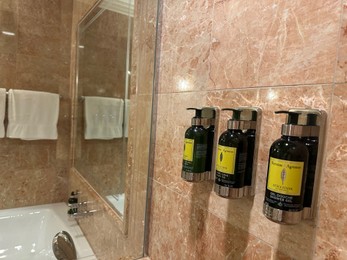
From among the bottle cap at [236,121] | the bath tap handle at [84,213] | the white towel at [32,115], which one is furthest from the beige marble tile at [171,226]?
the white towel at [32,115]

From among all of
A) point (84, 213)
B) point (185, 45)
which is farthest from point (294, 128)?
point (84, 213)

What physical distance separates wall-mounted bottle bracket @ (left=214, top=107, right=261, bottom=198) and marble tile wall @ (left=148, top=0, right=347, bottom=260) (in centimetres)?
2

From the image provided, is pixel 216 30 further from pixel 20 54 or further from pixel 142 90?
pixel 20 54

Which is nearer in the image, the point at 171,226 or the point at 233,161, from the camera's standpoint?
the point at 233,161

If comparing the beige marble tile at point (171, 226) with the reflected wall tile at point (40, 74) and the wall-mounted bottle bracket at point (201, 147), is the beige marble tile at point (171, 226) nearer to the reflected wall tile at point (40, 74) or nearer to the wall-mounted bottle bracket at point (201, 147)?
the wall-mounted bottle bracket at point (201, 147)

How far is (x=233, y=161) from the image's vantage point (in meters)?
0.62

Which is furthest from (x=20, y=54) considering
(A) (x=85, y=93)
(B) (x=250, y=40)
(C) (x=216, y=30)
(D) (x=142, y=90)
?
(B) (x=250, y=40)

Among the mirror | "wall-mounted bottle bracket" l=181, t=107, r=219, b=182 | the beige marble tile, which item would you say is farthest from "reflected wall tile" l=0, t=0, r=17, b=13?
"wall-mounted bottle bracket" l=181, t=107, r=219, b=182

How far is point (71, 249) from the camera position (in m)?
1.61

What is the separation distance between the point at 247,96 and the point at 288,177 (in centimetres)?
26

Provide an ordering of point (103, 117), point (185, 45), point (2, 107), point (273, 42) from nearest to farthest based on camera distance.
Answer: point (273, 42) < point (185, 45) < point (103, 117) < point (2, 107)

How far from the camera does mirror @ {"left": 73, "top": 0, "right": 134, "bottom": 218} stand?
4.58 ft

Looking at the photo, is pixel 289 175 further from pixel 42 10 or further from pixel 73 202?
pixel 42 10

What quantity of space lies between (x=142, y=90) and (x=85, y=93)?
102 centimetres
